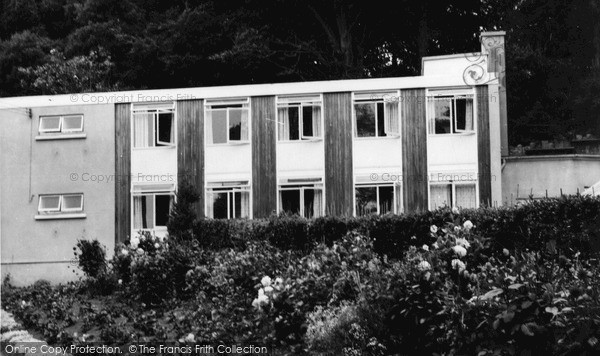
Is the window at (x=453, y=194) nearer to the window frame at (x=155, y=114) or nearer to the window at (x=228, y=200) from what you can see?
the window at (x=228, y=200)

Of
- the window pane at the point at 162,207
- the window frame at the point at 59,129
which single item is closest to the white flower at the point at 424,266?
the window pane at the point at 162,207

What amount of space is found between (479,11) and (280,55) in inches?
377

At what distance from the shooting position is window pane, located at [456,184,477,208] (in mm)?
31969

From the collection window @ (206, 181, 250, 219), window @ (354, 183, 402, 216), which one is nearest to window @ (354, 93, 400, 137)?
window @ (354, 183, 402, 216)

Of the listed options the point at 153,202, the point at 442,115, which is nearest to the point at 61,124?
the point at 153,202

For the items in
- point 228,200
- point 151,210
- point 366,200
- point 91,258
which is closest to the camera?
point 91,258

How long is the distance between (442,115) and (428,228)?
1247 centimetres

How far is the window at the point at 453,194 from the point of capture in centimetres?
3197

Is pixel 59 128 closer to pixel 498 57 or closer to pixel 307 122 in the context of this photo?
pixel 307 122

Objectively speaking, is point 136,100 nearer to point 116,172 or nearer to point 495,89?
point 116,172

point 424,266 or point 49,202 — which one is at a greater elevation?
point 49,202

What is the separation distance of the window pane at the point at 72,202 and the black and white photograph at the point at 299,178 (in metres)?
0.05

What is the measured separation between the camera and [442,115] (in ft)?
106

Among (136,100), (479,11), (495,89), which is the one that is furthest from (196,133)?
(479,11)
